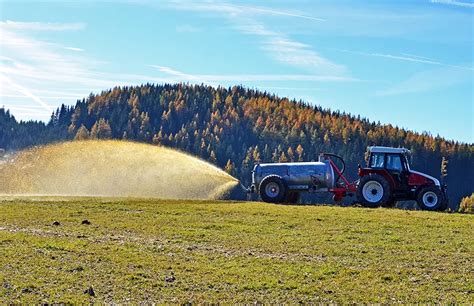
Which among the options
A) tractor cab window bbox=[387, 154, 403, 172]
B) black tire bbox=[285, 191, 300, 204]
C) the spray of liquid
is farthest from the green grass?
the spray of liquid

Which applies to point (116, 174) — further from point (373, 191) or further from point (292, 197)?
point (373, 191)

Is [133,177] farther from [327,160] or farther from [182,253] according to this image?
[182,253]

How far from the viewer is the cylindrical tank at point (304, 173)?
38.3m

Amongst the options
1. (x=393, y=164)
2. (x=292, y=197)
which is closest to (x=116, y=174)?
(x=292, y=197)

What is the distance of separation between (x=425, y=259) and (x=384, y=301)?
5366 millimetres

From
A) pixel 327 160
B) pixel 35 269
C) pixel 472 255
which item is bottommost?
pixel 35 269

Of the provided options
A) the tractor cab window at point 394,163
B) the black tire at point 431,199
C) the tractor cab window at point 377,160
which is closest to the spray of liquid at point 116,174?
the tractor cab window at point 377,160

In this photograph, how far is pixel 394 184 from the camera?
3666 centimetres

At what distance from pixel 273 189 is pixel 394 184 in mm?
7787

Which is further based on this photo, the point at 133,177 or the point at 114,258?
the point at 133,177

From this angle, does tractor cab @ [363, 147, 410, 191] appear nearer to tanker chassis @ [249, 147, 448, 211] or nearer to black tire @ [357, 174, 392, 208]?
tanker chassis @ [249, 147, 448, 211]

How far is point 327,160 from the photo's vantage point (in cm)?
3897

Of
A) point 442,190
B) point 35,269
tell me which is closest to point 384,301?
point 35,269

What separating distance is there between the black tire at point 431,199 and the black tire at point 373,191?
1.93 meters
